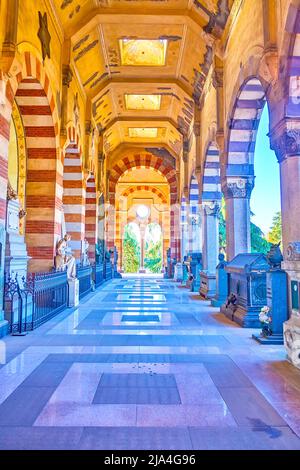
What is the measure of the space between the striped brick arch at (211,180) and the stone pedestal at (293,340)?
8.52 meters

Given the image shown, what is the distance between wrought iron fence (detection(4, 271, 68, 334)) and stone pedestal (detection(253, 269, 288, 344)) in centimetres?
399

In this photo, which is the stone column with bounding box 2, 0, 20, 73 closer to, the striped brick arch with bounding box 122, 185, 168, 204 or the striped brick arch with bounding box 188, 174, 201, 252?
the striped brick arch with bounding box 188, 174, 201, 252

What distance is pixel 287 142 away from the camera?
523 centimetres

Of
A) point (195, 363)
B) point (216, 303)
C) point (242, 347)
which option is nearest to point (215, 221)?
point (216, 303)

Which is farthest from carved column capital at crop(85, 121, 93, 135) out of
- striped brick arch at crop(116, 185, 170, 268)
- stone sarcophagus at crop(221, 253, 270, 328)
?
striped brick arch at crop(116, 185, 170, 268)

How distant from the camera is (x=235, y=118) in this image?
8680 mm

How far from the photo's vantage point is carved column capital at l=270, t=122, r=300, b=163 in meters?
5.17

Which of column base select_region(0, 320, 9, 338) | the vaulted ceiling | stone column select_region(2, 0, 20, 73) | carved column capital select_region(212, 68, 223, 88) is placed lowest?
column base select_region(0, 320, 9, 338)

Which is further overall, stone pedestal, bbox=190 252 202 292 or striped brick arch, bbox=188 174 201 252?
striped brick arch, bbox=188 174 201 252

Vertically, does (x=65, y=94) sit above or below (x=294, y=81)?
above

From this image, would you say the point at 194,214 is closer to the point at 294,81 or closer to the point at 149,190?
the point at 294,81

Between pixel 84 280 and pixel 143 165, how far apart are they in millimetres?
13151

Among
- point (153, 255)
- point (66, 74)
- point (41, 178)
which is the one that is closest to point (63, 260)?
point (41, 178)
